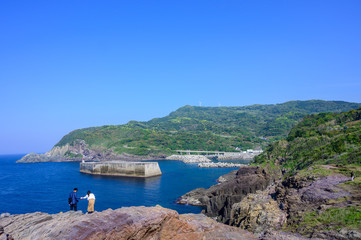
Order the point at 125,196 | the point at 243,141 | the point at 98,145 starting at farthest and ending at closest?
the point at 243,141
the point at 98,145
the point at 125,196

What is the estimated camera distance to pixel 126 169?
90688 millimetres

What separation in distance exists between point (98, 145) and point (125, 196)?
123 meters

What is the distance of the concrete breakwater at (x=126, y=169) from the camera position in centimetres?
8750

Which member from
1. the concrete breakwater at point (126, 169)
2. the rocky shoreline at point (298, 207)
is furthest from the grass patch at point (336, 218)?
the concrete breakwater at point (126, 169)

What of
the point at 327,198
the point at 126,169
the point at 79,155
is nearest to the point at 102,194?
the point at 126,169

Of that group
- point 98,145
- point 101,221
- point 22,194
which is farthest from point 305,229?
point 98,145

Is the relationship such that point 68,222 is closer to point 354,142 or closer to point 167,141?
point 354,142

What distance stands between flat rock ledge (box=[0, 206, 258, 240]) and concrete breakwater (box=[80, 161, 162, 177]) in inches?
2781

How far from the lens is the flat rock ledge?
38.3ft

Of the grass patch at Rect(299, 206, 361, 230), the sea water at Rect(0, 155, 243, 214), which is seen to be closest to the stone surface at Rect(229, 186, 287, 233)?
the grass patch at Rect(299, 206, 361, 230)

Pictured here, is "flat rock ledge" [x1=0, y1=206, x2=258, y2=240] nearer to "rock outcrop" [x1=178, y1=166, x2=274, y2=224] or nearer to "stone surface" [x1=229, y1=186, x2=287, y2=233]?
"stone surface" [x1=229, y1=186, x2=287, y2=233]

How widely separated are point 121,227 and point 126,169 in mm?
80268

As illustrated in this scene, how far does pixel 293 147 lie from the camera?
63.7m

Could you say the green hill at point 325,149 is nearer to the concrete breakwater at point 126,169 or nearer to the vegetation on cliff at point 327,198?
the vegetation on cliff at point 327,198
